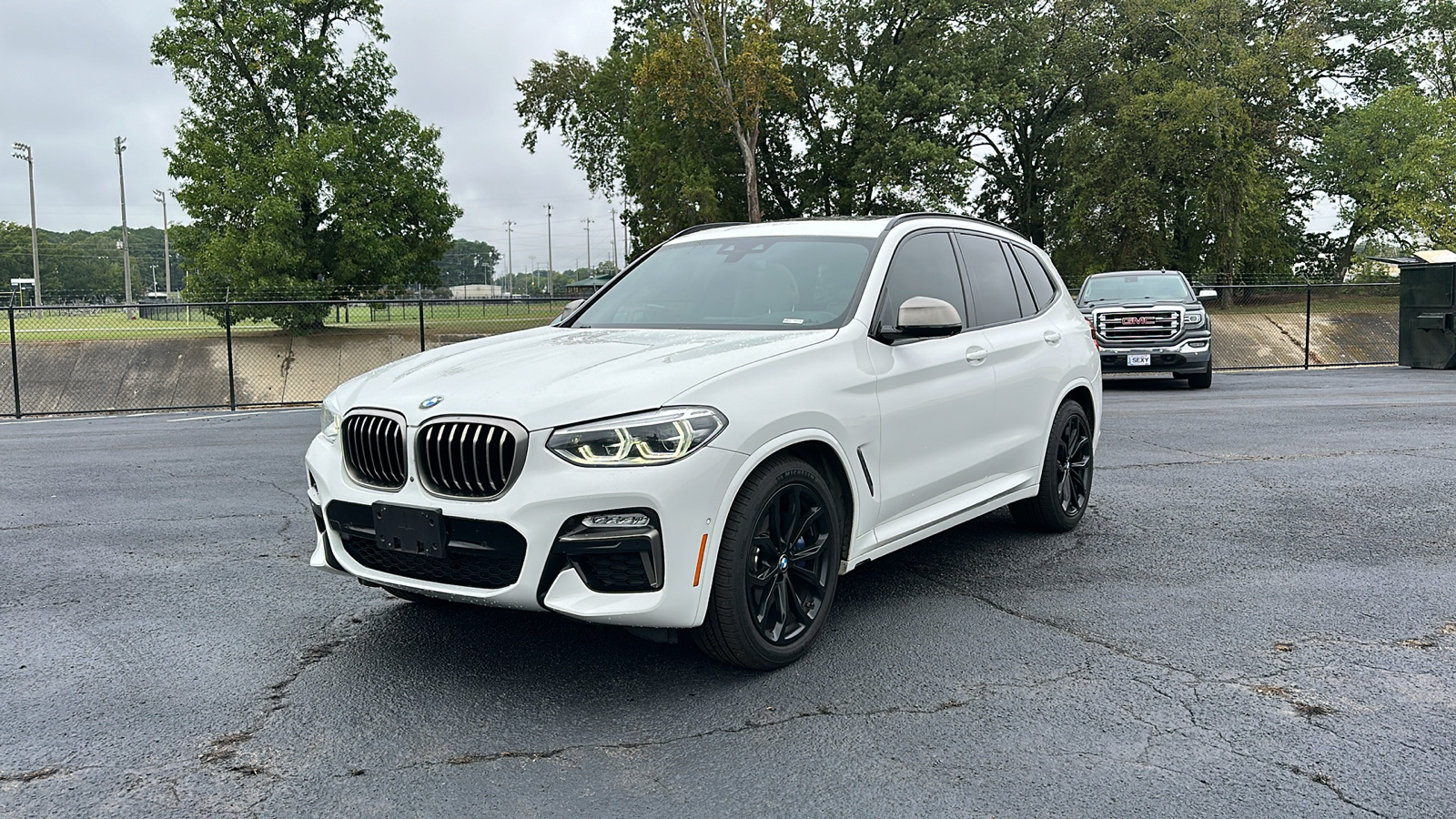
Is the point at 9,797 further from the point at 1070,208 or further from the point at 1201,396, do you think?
the point at 1070,208

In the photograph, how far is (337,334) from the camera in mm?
29016

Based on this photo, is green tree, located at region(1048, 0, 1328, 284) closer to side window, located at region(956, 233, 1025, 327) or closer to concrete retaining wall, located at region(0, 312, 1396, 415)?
concrete retaining wall, located at region(0, 312, 1396, 415)

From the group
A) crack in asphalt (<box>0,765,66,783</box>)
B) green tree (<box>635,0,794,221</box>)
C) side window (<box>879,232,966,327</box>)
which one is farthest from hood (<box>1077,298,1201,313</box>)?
green tree (<box>635,0,794,221</box>)

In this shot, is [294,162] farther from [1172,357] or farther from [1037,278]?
[1037,278]

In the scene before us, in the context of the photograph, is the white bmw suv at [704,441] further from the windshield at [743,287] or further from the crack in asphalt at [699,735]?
the crack in asphalt at [699,735]

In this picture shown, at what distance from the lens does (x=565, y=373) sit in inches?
151

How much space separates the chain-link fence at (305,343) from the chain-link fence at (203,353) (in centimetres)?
4

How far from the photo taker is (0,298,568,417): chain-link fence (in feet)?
80.1

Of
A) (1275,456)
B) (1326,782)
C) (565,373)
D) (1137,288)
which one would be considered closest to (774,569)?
(565,373)

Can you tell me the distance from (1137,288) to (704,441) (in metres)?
15.7

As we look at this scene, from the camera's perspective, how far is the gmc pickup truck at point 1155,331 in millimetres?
16547

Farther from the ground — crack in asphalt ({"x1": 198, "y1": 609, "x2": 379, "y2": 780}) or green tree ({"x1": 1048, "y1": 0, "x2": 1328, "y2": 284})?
green tree ({"x1": 1048, "y1": 0, "x2": 1328, "y2": 284})

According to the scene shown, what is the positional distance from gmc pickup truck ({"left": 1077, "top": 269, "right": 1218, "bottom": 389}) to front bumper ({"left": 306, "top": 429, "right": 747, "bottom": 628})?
47.6 ft

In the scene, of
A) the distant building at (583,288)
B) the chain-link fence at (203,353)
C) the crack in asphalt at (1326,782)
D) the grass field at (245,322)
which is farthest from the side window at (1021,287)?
the chain-link fence at (203,353)
